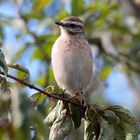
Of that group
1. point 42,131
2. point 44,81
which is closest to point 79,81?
point 44,81

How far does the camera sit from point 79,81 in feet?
17.4

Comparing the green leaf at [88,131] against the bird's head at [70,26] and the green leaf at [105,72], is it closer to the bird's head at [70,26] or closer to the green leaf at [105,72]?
the bird's head at [70,26]

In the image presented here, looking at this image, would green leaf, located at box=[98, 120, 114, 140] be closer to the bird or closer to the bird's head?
the bird

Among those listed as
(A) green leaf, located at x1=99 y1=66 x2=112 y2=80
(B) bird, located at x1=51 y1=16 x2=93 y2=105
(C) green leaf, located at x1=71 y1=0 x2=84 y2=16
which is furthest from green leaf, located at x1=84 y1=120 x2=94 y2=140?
(C) green leaf, located at x1=71 y1=0 x2=84 y2=16

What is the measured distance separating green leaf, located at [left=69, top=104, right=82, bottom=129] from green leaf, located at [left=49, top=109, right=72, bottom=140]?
50 millimetres

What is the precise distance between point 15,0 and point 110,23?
171 cm

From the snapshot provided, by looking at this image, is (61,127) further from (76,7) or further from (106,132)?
(76,7)

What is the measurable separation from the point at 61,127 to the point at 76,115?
0.22m

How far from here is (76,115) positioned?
3277mm

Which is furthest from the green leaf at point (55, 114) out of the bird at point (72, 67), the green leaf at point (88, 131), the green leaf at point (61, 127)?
the bird at point (72, 67)

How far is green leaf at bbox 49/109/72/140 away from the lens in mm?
2991

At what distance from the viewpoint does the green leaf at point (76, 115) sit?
3241 mm

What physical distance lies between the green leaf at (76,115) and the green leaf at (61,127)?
0.05m

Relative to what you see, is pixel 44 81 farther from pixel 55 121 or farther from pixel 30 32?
pixel 55 121
